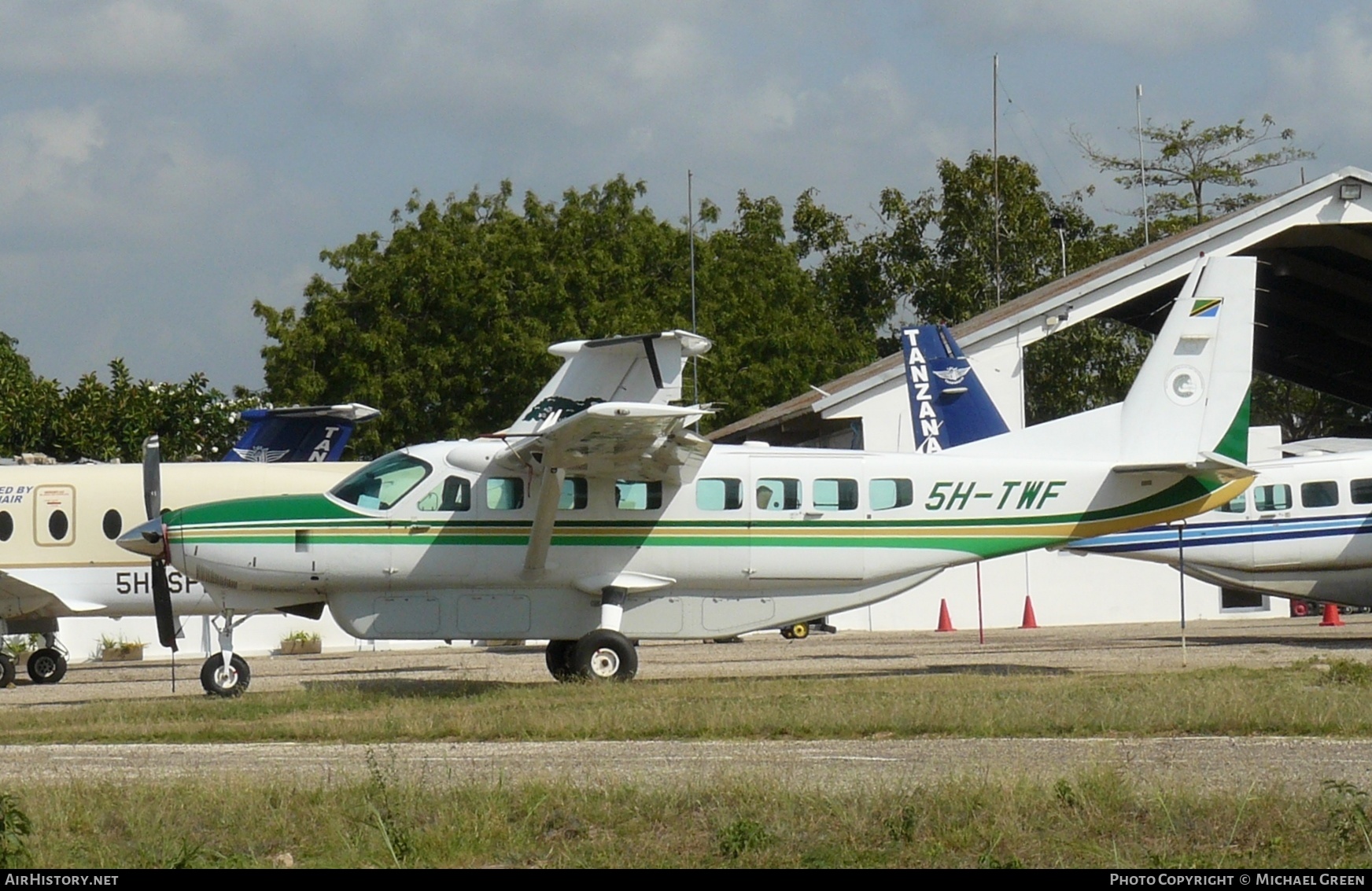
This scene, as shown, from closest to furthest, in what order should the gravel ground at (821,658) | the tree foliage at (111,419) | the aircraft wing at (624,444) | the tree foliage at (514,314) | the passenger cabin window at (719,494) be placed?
the aircraft wing at (624,444), the passenger cabin window at (719,494), the gravel ground at (821,658), the tree foliage at (111,419), the tree foliage at (514,314)

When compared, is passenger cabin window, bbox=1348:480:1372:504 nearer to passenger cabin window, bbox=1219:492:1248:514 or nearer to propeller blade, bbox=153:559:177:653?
passenger cabin window, bbox=1219:492:1248:514

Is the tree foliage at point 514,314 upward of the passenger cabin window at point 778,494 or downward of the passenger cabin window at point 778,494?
upward

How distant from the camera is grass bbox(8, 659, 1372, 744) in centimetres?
1148

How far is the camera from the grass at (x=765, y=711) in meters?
11.5

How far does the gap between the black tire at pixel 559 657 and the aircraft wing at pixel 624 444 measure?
1980 millimetres

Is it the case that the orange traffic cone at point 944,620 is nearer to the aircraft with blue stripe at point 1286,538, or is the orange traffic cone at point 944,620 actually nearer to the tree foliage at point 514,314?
the aircraft with blue stripe at point 1286,538

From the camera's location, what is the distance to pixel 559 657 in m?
17.0

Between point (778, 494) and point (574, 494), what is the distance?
2.19 meters

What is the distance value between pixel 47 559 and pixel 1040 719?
14.5 meters

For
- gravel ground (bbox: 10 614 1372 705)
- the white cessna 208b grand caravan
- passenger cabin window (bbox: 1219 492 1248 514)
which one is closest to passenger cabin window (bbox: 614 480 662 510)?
the white cessna 208b grand caravan

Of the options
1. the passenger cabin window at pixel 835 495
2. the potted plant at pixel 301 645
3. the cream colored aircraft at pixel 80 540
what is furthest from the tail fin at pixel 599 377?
the potted plant at pixel 301 645

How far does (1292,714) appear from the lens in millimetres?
11305

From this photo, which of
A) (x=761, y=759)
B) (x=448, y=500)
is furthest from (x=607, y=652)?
(x=761, y=759)

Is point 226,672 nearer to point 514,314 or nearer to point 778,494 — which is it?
point 778,494
